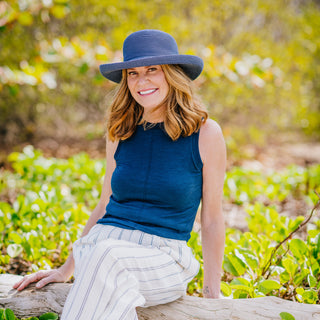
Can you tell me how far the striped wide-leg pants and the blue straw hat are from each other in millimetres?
821

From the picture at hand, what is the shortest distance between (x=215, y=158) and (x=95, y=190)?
2.00 metres

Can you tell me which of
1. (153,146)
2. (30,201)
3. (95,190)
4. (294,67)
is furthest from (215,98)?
(153,146)

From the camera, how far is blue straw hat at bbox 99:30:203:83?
173cm

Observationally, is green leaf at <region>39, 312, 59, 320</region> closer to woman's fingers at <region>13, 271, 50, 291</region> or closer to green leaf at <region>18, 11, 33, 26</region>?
woman's fingers at <region>13, 271, 50, 291</region>

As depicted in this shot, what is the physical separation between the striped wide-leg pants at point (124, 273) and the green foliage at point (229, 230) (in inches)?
15.5

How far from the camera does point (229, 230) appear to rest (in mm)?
2707

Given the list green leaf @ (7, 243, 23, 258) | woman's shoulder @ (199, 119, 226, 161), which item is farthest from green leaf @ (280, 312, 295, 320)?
green leaf @ (7, 243, 23, 258)

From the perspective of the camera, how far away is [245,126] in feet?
22.7

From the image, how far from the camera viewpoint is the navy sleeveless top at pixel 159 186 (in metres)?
1.73

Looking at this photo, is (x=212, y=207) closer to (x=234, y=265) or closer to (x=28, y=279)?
(x=234, y=265)

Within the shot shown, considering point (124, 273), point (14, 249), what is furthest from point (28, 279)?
point (124, 273)

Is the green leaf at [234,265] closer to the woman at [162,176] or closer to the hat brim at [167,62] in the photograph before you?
the woman at [162,176]

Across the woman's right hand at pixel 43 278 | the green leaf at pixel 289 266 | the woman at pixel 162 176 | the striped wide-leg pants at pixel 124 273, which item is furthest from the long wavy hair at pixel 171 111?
the green leaf at pixel 289 266

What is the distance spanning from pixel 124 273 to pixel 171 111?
0.87m
